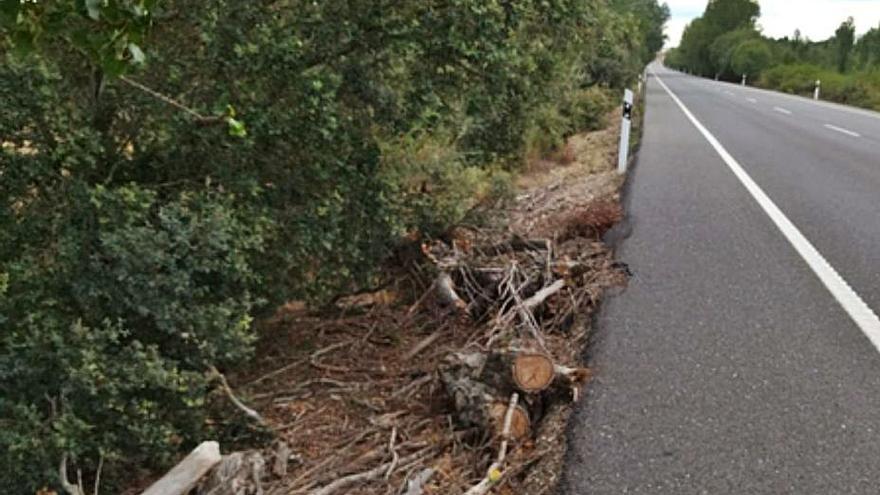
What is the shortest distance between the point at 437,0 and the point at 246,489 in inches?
135

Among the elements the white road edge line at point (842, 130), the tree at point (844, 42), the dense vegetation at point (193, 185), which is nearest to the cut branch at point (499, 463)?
the dense vegetation at point (193, 185)

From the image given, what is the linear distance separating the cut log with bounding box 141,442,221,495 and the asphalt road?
1.85m

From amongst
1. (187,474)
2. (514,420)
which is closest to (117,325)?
(187,474)

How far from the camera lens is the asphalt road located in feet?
10.4

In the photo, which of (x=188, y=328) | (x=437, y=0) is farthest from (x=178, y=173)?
(x=437, y=0)

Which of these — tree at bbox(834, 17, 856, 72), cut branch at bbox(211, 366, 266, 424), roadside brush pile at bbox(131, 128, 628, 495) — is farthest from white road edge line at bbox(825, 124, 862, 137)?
tree at bbox(834, 17, 856, 72)

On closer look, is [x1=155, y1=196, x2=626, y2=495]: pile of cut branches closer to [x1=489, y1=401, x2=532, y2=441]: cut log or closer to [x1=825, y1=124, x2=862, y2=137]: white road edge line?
[x1=489, y1=401, x2=532, y2=441]: cut log

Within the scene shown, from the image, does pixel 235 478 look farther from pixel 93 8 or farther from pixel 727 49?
pixel 727 49

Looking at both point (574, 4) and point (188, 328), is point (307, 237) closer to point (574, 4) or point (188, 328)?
point (188, 328)

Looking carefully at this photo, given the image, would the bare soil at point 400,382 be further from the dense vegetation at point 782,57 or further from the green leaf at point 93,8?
the dense vegetation at point 782,57

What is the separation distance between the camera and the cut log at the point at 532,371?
409cm

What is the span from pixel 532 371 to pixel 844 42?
53.7 metres

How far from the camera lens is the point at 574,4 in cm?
623

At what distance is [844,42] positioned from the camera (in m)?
49.8
